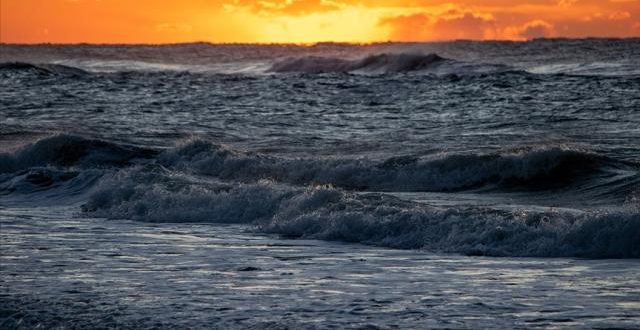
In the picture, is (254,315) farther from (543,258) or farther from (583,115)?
(583,115)

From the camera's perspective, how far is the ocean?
27.5 feet

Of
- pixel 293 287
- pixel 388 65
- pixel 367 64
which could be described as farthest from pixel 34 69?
pixel 293 287

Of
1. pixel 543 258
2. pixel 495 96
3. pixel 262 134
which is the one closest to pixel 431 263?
pixel 543 258

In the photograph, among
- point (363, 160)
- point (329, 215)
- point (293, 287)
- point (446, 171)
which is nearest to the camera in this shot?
point (293, 287)

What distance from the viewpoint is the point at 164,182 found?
17.6 meters

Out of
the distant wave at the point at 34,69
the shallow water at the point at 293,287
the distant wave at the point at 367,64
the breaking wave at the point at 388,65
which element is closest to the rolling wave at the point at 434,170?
the shallow water at the point at 293,287

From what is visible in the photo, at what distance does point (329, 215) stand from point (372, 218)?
2.49 ft

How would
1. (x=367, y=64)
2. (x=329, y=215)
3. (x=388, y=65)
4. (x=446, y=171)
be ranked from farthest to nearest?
(x=367, y=64) → (x=388, y=65) → (x=446, y=171) → (x=329, y=215)

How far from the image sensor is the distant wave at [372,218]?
36.7 ft

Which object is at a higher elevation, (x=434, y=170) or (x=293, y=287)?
(x=434, y=170)

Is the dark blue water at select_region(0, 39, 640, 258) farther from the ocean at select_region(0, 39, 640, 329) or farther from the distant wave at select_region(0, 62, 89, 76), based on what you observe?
the distant wave at select_region(0, 62, 89, 76)

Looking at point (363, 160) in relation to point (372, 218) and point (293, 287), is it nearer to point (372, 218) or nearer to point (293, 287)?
point (372, 218)

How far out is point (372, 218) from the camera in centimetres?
1300

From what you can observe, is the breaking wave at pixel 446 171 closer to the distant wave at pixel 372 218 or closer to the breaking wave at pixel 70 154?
the distant wave at pixel 372 218
